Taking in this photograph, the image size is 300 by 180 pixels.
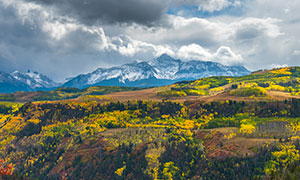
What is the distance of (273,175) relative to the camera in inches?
6604

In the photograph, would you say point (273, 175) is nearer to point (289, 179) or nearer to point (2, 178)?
point (289, 179)

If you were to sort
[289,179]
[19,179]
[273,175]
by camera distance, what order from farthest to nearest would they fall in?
1. [19,179]
2. [273,175]
3. [289,179]

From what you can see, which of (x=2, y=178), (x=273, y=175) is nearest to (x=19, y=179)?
(x=2, y=178)

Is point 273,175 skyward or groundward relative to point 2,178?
groundward

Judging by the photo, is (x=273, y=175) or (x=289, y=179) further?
(x=273, y=175)

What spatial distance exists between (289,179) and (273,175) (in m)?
15.3

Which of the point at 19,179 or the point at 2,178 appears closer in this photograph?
the point at 2,178

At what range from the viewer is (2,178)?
518 ft

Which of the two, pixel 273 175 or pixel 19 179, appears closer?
pixel 273 175

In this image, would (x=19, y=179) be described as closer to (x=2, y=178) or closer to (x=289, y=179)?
(x=2, y=178)

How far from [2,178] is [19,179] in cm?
2243

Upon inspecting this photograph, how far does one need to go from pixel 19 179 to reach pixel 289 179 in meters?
183

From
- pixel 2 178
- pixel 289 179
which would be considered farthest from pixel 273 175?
A: pixel 2 178

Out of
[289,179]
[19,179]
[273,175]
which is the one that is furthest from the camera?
[19,179]
